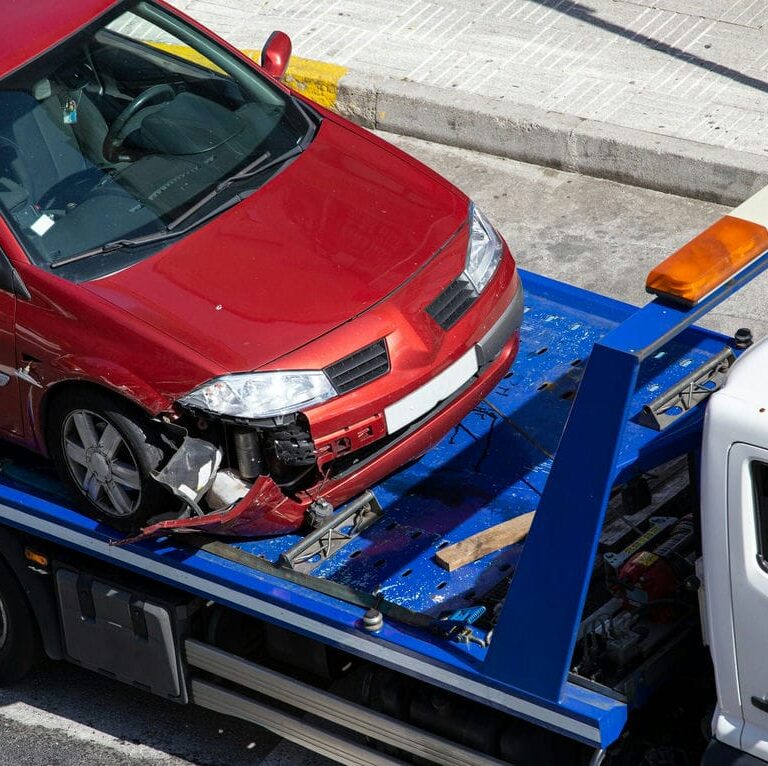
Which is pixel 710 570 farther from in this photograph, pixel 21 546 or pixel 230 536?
pixel 21 546

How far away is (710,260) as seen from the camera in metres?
3.82

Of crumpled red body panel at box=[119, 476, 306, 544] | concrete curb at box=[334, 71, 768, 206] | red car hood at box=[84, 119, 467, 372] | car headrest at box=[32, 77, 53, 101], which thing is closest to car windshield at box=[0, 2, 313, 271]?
car headrest at box=[32, 77, 53, 101]

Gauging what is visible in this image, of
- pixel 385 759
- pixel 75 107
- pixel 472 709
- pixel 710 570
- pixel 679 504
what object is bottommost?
pixel 385 759

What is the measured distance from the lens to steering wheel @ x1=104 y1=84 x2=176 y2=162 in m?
5.57

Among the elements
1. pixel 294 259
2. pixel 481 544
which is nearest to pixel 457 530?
pixel 481 544

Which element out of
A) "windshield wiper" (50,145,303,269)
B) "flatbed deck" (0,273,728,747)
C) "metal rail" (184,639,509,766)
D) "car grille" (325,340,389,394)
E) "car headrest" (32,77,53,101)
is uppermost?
"car headrest" (32,77,53,101)

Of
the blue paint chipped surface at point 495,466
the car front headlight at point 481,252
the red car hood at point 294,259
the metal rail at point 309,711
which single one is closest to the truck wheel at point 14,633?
the metal rail at point 309,711

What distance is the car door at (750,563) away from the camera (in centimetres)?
374

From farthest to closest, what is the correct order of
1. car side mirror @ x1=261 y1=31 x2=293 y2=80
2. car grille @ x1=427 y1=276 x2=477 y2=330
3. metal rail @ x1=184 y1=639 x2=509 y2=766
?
car side mirror @ x1=261 y1=31 x2=293 y2=80
car grille @ x1=427 y1=276 x2=477 y2=330
metal rail @ x1=184 y1=639 x2=509 y2=766

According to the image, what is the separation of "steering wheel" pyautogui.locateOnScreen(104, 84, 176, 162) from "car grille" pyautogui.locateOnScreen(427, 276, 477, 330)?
1401 millimetres

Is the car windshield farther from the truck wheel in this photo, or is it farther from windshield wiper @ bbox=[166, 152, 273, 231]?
the truck wheel

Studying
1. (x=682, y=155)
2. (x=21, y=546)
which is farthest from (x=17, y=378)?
(x=682, y=155)

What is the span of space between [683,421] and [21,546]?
8.21 ft

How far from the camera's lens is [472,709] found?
14.8ft
